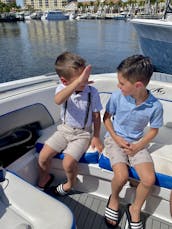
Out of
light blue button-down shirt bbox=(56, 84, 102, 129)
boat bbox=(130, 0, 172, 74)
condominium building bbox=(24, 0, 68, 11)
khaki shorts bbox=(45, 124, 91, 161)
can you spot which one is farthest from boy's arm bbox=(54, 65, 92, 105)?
condominium building bbox=(24, 0, 68, 11)

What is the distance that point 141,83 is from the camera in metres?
1.48

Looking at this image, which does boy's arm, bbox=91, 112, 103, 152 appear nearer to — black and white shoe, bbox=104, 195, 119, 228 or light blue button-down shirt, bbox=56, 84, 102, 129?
light blue button-down shirt, bbox=56, 84, 102, 129

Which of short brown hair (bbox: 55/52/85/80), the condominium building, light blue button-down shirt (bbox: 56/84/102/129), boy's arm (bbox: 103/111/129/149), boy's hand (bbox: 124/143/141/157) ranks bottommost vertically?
boy's hand (bbox: 124/143/141/157)

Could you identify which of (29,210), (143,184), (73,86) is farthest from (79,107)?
(29,210)

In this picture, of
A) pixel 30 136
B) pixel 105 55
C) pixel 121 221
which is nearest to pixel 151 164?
pixel 121 221

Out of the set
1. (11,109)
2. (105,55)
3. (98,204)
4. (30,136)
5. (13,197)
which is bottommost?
(105,55)

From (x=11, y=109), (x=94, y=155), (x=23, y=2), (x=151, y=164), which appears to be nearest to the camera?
(x=151, y=164)

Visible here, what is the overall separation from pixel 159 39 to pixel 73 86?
4.94 m

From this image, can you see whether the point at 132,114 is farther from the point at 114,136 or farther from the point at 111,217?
the point at 111,217

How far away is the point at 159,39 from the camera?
19.0 ft

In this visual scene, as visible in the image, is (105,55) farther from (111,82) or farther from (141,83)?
(141,83)

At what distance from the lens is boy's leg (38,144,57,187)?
66.1 inches

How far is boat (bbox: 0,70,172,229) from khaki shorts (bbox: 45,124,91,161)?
60 millimetres

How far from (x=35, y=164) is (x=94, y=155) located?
51 cm
